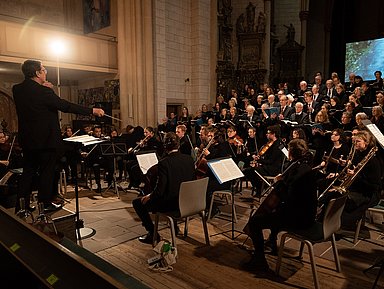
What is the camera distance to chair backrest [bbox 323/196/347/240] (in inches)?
106

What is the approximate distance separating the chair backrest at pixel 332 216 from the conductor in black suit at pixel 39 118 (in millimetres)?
2325

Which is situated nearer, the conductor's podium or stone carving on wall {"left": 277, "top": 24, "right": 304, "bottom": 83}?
the conductor's podium

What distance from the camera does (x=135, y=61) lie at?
33.5 ft

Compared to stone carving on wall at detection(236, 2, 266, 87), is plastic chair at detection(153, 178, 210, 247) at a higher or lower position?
lower

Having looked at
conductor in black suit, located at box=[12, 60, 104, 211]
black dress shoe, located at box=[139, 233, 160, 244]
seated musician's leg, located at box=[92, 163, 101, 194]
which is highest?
conductor in black suit, located at box=[12, 60, 104, 211]

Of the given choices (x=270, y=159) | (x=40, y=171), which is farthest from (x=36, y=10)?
(x=270, y=159)

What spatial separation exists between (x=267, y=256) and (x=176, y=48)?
952 cm

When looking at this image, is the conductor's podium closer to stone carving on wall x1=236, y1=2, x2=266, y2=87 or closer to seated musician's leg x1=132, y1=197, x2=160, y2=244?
seated musician's leg x1=132, y1=197, x2=160, y2=244

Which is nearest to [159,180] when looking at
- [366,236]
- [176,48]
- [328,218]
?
[328,218]

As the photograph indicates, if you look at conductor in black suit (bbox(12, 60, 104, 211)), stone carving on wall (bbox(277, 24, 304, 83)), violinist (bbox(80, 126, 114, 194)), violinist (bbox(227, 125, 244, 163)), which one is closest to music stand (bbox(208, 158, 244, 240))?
conductor in black suit (bbox(12, 60, 104, 211))

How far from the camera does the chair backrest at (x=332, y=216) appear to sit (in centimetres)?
268

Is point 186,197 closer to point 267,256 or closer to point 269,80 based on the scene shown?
point 267,256

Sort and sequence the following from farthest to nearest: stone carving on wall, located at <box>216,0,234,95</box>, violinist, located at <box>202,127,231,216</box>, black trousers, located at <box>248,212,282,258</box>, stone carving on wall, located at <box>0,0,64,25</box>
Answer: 1. stone carving on wall, located at <box>216,0,234,95</box>
2. stone carving on wall, located at <box>0,0,64,25</box>
3. violinist, located at <box>202,127,231,216</box>
4. black trousers, located at <box>248,212,282,258</box>

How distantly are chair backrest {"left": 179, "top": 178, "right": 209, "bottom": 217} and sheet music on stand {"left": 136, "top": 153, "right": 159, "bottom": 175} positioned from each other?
4.05ft
